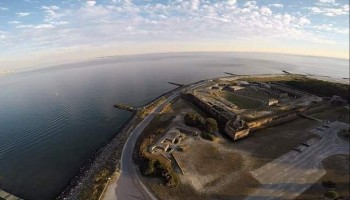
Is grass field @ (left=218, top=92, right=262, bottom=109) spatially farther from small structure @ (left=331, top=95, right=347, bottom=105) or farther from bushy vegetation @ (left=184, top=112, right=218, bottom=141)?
small structure @ (left=331, top=95, right=347, bottom=105)

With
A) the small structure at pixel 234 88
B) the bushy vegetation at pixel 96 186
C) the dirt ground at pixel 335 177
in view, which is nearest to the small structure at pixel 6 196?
the bushy vegetation at pixel 96 186

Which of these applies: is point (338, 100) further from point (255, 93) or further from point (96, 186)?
point (96, 186)

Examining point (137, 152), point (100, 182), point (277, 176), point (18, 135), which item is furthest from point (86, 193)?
point (18, 135)

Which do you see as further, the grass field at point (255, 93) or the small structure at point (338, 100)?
the grass field at point (255, 93)

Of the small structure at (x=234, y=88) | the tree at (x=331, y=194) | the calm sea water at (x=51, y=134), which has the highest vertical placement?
the small structure at (x=234, y=88)

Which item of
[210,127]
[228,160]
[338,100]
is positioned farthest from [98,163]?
[338,100]

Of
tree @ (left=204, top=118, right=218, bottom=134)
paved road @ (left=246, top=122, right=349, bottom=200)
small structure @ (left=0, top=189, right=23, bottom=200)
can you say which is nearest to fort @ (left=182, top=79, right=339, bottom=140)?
tree @ (left=204, top=118, right=218, bottom=134)

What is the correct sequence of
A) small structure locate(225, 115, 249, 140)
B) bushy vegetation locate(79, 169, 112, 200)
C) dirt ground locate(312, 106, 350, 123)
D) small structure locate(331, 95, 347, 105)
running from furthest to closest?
small structure locate(331, 95, 347, 105) → dirt ground locate(312, 106, 350, 123) → small structure locate(225, 115, 249, 140) → bushy vegetation locate(79, 169, 112, 200)

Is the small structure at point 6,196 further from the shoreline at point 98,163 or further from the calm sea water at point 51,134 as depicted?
the shoreline at point 98,163
